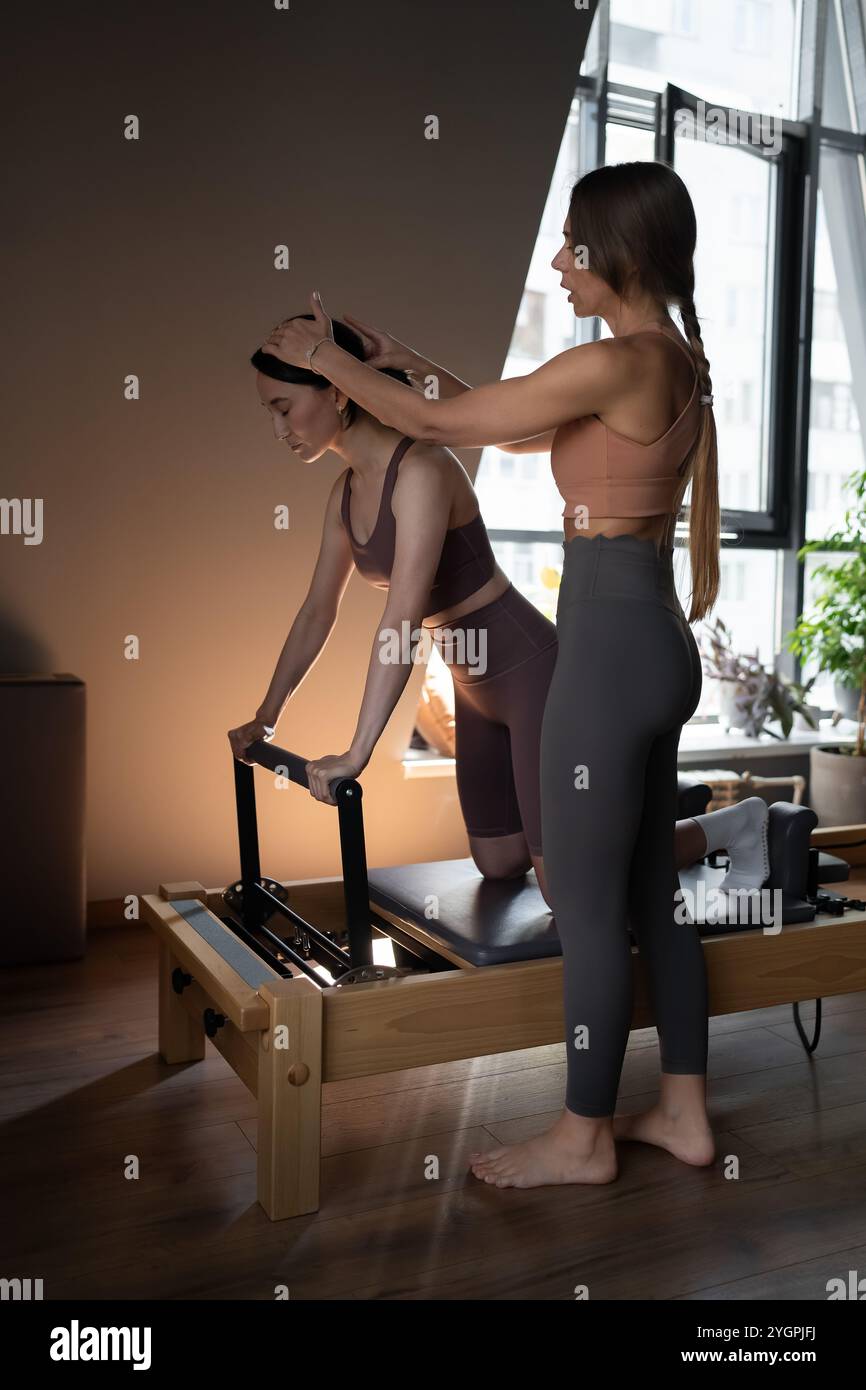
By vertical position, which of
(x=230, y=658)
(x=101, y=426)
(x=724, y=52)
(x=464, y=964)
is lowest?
(x=464, y=964)

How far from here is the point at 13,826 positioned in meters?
2.65

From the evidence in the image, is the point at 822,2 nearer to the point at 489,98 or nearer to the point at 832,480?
the point at 832,480

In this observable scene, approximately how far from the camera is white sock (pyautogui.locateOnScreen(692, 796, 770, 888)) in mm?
1976

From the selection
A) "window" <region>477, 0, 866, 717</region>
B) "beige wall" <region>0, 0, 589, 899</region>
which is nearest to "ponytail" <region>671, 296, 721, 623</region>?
"beige wall" <region>0, 0, 589, 899</region>

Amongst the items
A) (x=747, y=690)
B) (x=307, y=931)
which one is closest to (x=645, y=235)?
(x=307, y=931)

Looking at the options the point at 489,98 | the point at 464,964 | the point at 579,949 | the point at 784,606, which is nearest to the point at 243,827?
the point at 464,964

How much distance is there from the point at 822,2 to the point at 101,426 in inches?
131

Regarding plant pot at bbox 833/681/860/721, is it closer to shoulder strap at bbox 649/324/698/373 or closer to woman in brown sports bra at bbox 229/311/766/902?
woman in brown sports bra at bbox 229/311/766/902

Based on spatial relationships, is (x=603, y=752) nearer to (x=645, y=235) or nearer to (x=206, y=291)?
(x=645, y=235)

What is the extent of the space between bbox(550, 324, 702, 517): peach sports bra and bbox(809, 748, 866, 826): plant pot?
2.55 metres

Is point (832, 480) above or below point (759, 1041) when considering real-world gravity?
above

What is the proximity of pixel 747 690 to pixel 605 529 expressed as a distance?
2829 mm

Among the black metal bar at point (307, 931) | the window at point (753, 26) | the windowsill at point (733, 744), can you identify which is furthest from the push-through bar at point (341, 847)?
the window at point (753, 26)

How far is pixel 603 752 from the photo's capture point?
156 cm
